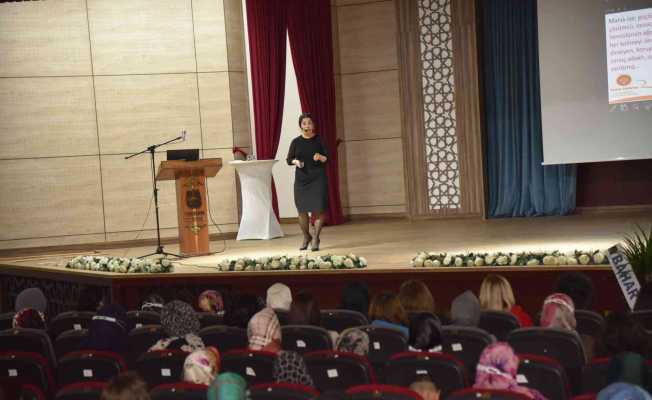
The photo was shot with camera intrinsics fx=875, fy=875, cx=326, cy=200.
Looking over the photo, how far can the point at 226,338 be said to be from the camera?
173 inches

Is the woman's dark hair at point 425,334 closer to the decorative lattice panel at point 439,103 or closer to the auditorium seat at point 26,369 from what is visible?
the auditorium seat at point 26,369

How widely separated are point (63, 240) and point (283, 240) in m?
2.81

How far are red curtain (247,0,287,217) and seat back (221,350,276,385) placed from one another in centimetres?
727

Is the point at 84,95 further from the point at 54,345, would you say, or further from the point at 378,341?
the point at 378,341

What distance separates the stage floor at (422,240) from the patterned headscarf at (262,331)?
2701 mm

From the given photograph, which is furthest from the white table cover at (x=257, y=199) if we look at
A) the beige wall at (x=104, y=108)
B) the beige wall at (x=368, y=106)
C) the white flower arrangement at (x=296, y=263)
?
the white flower arrangement at (x=296, y=263)

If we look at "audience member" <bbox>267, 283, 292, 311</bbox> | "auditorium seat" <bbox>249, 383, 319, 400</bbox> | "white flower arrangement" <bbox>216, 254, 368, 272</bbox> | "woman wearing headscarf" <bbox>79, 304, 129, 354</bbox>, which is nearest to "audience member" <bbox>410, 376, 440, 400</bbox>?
"auditorium seat" <bbox>249, 383, 319, 400</bbox>

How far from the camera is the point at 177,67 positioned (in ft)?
35.2

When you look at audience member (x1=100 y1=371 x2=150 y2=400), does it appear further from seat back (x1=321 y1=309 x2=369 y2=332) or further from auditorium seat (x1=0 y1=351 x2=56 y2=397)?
seat back (x1=321 y1=309 x2=369 y2=332)

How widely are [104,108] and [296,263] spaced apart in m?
4.53

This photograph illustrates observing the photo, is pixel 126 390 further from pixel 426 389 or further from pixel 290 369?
pixel 426 389

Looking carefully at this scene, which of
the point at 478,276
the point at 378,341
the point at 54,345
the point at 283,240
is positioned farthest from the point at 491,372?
the point at 283,240

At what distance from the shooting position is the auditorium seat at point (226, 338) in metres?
4.38

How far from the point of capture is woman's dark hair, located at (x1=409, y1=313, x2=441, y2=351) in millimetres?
3680
